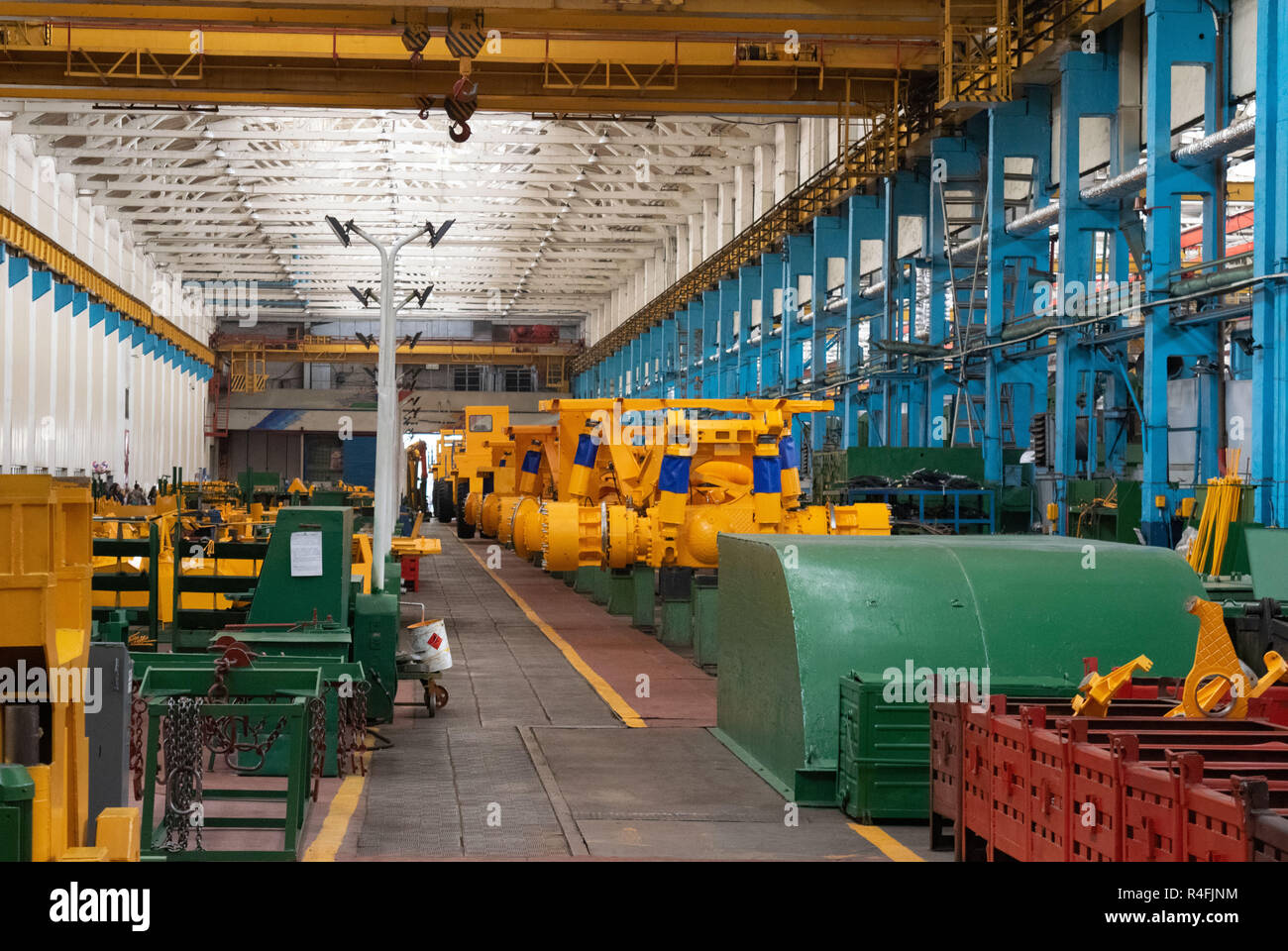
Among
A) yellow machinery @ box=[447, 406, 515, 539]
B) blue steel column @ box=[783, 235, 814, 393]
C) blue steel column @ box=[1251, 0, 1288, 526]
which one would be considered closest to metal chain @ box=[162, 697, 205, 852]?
blue steel column @ box=[1251, 0, 1288, 526]

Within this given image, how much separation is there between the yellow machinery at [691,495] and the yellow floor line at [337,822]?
717cm

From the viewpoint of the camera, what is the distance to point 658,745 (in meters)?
10.3

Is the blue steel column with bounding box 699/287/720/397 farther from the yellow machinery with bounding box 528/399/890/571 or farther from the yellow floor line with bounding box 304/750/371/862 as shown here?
the yellow floor line with bounding box 304/750/371/862

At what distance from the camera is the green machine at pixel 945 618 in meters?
8.13

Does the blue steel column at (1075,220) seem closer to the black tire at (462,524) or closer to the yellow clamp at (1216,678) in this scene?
the yellow clamp at (1216,678)

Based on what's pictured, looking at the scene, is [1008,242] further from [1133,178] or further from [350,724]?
[350,724]

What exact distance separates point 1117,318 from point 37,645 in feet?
55.2

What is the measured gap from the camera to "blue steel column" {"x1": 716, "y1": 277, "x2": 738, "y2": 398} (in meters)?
40.2

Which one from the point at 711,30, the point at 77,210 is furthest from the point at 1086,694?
the point at 77,210

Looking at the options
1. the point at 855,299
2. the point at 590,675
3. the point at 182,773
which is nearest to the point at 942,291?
the point at 855,299

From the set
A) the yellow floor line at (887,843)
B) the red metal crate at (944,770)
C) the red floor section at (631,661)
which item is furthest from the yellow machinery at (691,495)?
the red metal crate at (944,770)

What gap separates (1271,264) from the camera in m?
14.2
